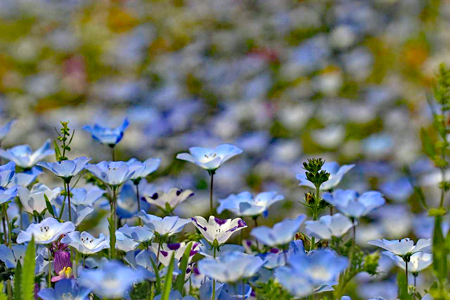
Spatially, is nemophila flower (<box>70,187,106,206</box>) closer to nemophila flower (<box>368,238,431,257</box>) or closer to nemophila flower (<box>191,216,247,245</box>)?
nemophila flower (<box>191,216,247,245</box>)

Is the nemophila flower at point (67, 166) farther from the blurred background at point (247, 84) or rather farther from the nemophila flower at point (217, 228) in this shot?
the blurred background at point (247, 84)

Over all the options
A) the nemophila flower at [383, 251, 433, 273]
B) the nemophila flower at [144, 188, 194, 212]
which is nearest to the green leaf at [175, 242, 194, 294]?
the nemophila flower at [144, 188, 194, 212]

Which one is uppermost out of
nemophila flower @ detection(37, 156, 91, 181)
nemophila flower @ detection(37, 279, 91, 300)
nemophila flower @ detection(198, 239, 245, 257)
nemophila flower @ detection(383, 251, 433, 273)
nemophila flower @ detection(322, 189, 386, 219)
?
nemophila flower @ detection(37, 156, 91, 181)

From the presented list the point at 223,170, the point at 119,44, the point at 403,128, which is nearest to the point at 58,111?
the point at 119,44

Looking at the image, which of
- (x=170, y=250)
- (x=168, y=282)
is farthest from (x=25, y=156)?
(x=168, y=282)

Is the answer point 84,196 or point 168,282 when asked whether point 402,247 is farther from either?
point 84,196

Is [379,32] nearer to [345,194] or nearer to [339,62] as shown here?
[339,62]
